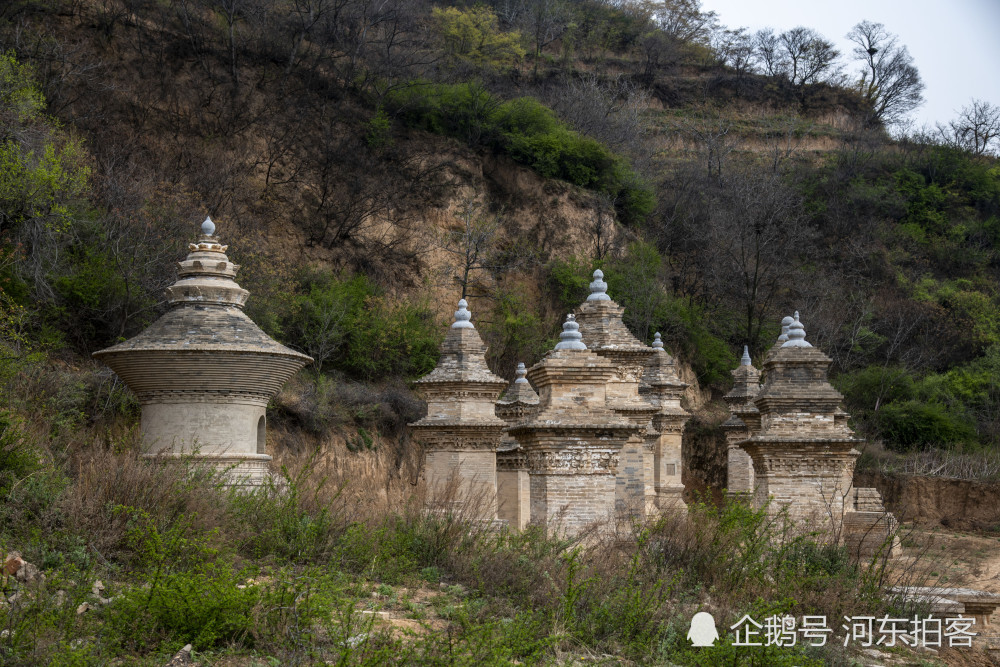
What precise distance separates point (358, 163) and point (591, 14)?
27.6 meters

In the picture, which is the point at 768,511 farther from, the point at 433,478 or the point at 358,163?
the point at 358,163

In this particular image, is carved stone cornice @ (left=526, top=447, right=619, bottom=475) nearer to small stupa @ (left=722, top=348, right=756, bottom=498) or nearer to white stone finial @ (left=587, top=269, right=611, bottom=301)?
white stone finial @ (left=587, top=269, right=611, bottom=301)

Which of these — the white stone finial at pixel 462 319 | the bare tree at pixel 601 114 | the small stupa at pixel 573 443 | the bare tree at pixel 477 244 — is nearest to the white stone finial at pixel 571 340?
the small stupa at pixel 573 443

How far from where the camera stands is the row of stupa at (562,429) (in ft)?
46.3

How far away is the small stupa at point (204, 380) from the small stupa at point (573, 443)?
140 inches

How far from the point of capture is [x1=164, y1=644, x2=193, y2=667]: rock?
7898mm

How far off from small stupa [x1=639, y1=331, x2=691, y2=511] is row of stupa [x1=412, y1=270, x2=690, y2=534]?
0.03 meters

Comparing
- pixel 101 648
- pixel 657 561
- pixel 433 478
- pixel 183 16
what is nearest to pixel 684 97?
pixel 183 16

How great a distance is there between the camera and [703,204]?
4906cm

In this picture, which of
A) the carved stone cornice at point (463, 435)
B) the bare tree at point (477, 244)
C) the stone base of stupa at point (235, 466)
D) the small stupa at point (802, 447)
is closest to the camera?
the stone base of stupa at point (235, 466)

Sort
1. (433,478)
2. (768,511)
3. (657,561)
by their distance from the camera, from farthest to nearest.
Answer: (433,478) < (768,511) < (657,561)

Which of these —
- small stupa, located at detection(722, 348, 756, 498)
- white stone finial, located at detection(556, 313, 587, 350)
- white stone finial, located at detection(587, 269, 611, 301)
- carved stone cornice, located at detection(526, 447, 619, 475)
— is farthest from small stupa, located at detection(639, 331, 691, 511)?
carved stone cornice, located at detection(526, 447, 619, 475)

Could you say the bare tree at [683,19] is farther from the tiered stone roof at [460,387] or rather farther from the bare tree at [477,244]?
the tiered stone roof at [460,387]

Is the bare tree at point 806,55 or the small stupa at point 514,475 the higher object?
the bare tree at point 806,55
